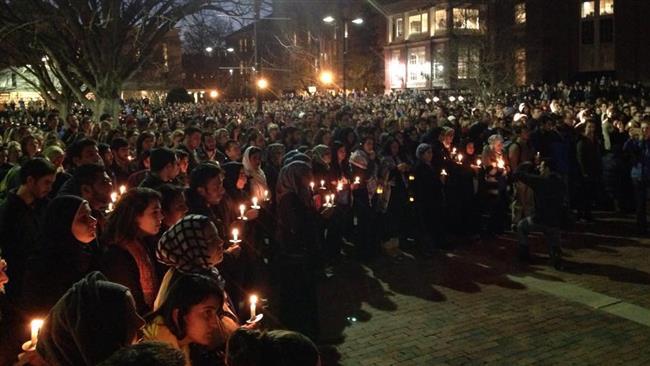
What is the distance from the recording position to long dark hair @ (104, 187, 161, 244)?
3.87 meters

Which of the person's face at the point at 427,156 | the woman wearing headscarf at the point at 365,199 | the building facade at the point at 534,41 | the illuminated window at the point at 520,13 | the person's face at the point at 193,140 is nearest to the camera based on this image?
the person's face at the point at 193,140

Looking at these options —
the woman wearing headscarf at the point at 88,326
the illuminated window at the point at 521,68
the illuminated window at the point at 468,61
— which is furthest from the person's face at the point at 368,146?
the illuminated window at the point at 521,68

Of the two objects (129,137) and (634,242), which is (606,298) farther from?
(129,137)

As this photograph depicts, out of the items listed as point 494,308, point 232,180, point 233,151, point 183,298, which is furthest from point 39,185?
point 494,308

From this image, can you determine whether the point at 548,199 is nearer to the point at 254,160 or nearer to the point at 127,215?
the point at 254,160

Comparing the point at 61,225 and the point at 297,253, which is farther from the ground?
the point at 61,225

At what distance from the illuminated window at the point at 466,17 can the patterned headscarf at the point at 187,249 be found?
41.4 m

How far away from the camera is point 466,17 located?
42125 mm

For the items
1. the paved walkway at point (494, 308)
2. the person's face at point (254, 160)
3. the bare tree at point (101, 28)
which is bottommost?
the paved walkway at point (494, 308)

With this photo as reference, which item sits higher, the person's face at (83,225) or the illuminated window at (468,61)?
the illuminated window at (468,61)

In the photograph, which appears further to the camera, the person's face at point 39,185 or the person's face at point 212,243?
the person's face at point 39,185

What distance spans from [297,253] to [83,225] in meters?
2.67

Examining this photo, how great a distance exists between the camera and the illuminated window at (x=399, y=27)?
51188 millimetres

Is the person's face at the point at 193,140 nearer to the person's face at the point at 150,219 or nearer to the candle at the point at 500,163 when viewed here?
the candle at the point at 500,163
